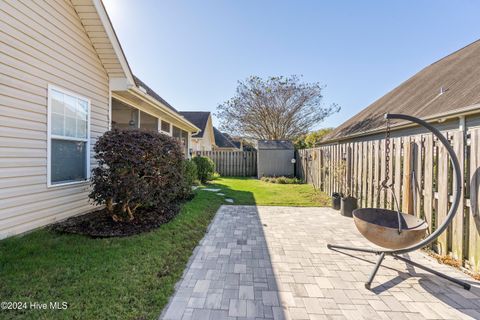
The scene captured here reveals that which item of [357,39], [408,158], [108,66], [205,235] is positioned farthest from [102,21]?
[357,39]

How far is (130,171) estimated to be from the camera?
388 centimetres

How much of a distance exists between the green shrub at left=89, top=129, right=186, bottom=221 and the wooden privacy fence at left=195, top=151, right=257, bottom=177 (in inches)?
406

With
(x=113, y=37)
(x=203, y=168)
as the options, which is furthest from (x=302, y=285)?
(x=203, y=168)

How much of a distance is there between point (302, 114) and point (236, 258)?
693 inches

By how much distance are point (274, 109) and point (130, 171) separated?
16.2m

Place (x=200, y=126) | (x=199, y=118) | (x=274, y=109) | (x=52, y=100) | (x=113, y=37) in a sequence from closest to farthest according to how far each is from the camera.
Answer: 1. (x=52, y=100)
2. (x=113, y=37)
3. (x=274, y=109)
4. (x=200, y=126)
5. (x=199, y=118)

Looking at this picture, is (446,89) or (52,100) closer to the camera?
(52,100)

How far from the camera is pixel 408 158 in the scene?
381 cm

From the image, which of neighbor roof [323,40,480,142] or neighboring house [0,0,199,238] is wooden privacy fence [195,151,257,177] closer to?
neighbor roof [323,40,480,142]

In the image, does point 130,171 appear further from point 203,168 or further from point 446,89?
point 446,89

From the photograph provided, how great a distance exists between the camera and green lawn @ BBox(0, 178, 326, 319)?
2008mm

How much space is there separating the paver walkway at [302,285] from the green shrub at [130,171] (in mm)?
1334

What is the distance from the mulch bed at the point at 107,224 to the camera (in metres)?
3.63

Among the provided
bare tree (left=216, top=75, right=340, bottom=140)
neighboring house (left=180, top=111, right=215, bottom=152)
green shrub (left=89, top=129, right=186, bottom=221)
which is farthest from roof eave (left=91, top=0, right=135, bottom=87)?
bare tree (left=216, top=75, right=340, bottom=140)
